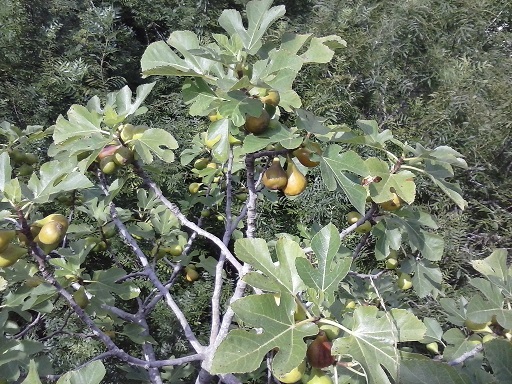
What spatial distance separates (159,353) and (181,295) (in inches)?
16.3

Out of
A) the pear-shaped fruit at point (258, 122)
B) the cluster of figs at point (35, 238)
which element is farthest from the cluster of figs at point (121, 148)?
the pear-shaped fruit at point (258, 122)

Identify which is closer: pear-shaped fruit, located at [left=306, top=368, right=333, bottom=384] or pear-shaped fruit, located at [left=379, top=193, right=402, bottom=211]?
pear-shaped fruit, located at [left=306, top=368, right=333, bottom=384]

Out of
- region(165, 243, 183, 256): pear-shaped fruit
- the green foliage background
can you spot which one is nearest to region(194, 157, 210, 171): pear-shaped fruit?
region(165, 243, 183, 256): pear-shaped fruit

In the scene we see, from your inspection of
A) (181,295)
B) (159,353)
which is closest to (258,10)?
(159,353)

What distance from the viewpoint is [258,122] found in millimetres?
711

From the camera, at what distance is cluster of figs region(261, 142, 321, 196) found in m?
0.79

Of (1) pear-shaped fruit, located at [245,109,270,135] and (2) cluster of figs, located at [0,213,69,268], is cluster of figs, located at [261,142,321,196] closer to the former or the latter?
(1) pear-shaped fruit, located at [245,109,270,135]

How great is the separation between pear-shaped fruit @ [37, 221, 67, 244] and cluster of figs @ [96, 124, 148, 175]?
182 mm

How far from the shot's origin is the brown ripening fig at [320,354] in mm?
607

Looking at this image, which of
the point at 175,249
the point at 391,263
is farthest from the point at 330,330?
the point at 175,249

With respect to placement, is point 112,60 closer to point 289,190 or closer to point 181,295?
point 181,295

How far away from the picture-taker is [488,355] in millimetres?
515

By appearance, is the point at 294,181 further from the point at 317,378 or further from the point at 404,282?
the point at 404,282

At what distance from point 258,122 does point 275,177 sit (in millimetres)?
137
